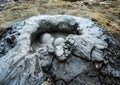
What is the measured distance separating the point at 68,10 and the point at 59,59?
1.75 m

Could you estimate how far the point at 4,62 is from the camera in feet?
7.89

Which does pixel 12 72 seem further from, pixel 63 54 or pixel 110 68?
pixel 110 68

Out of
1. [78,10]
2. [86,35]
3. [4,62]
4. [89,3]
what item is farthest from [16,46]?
[89,3]

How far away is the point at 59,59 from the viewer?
2.31 meters

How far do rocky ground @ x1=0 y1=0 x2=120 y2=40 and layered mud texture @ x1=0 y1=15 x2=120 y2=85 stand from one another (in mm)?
918

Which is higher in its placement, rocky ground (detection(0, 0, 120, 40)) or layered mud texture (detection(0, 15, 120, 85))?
layered mud texture (detection(0, 15, 120, 85))

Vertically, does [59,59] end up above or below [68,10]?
above

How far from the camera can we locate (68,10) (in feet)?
12.9

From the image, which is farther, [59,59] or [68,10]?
[68,10]

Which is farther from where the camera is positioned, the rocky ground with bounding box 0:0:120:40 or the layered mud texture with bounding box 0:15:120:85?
the rocky ground with bounding box 0:0:120:40

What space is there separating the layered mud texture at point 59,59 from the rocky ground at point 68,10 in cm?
92

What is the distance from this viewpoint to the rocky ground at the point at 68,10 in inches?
145

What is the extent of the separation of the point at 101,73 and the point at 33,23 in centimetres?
94

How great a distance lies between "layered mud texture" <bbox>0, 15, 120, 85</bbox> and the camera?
7.33ft
